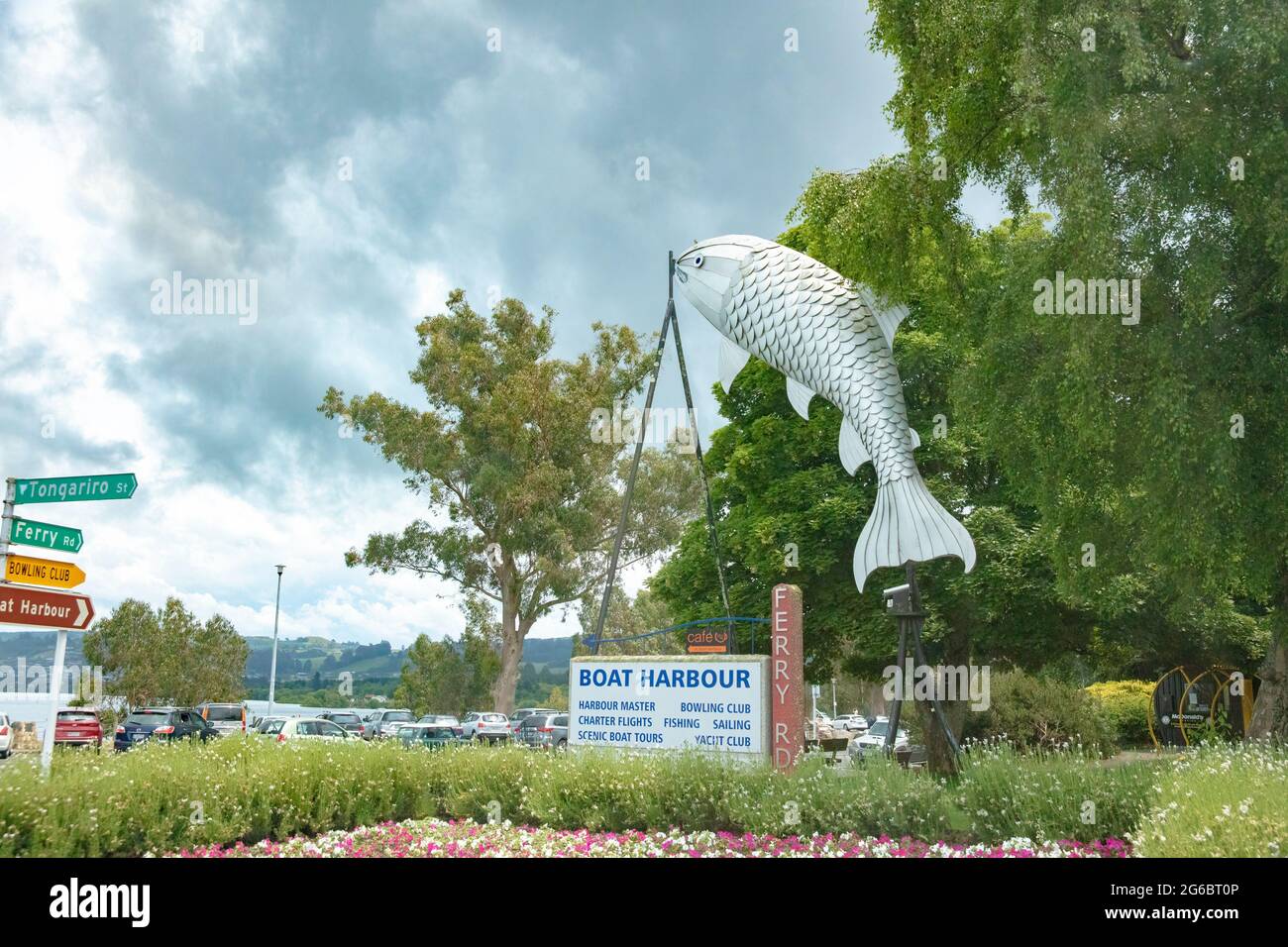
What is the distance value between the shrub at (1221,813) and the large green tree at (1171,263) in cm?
297

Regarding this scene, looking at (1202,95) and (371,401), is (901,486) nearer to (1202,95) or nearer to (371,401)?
(1202,95)

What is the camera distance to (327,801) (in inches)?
389

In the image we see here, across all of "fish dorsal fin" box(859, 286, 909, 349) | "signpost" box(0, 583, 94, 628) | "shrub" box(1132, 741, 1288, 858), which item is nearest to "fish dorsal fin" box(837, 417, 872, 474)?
"fish dorsal fin" box(859, 286, 909, 349)

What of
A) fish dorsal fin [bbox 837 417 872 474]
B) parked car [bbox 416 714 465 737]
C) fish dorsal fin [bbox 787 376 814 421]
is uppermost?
fish dorsal fin [bbox 787 376 814 421]

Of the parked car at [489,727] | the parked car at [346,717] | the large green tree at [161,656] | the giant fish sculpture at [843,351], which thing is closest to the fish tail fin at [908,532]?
the giant fish sculpture at [843,351]

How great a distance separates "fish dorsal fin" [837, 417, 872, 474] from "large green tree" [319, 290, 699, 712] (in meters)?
19.5

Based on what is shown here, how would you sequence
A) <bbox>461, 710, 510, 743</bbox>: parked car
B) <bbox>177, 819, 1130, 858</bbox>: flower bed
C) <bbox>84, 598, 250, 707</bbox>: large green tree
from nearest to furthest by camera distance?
<bbox>177, 819, 1130, 858</bbox>: flower bed, <bbox>461, 710, 510, 743</bbox>: parked car, <bbox>84, 598, 250, 707</bbox>: large green tree

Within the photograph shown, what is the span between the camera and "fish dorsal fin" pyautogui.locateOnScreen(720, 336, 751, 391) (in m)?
13.4

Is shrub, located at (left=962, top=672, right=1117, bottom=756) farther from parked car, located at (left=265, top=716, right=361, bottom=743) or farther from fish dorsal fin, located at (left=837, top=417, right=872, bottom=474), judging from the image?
parked car, located at (left=265, top=716, right=361, bottom=743)

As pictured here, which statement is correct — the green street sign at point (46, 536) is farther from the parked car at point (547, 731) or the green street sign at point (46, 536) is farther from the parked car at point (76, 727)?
the parked car at point (547, 731)

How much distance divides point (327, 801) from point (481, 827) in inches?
67.5

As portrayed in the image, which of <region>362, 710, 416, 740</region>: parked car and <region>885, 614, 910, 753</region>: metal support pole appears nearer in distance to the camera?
<region>885, 614, 910, 753</region>: metal support pole

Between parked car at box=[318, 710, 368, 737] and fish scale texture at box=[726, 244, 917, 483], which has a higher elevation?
fish scale texture at box=[726, 244, 917, 483]

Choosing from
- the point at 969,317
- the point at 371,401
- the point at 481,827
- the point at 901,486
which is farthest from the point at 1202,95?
the point at 371,401
